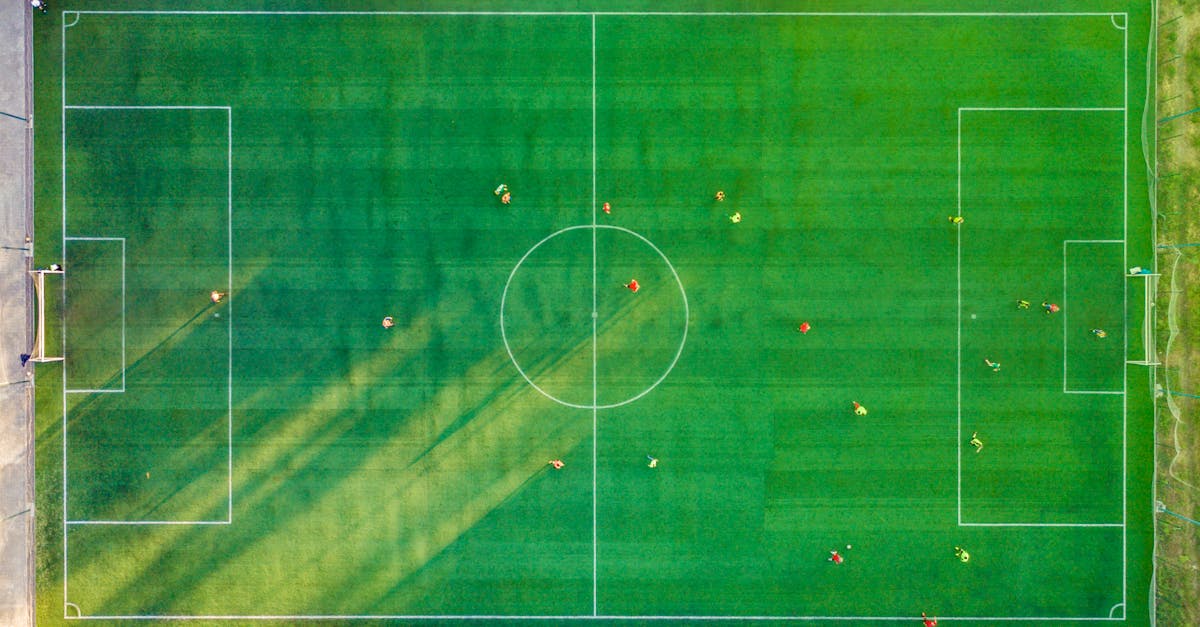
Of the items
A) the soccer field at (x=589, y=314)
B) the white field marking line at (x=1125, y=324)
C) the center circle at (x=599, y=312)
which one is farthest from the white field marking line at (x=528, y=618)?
the center circle at (x=599, y=312)

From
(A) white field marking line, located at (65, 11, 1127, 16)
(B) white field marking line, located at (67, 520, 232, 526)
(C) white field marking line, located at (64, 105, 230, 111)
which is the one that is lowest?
(B) white field marking line, located at (67, 520, 232, 526)

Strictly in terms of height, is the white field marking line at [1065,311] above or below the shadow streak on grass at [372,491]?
above

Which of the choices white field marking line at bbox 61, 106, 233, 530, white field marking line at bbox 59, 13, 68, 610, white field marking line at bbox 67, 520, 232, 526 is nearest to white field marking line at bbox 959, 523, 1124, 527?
white field marking line at bbox 61, 106, 233, 530

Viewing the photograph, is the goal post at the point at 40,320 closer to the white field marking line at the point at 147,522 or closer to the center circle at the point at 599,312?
the white field marking line at the point at 147,522

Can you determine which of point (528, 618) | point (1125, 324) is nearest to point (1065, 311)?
point (1125, 324)

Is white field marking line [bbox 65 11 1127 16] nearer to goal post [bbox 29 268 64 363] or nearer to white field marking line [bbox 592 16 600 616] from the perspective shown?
white field marking line [bbox 592 16 600 616]

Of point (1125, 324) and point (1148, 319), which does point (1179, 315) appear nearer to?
point (1148, 319)
